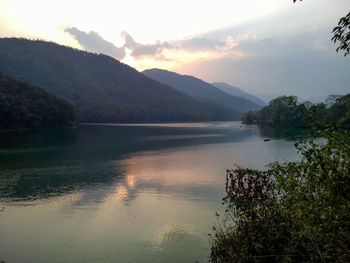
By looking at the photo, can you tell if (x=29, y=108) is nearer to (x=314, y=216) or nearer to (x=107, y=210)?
(x=107, y=210)

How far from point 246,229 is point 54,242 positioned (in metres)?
10.6

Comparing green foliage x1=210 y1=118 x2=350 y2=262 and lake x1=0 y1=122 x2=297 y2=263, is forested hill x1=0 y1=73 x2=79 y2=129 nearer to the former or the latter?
lake x1=0 y1=122 x2=297 y2=263

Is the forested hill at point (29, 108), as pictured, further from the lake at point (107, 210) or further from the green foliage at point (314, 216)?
the green foliage at point (314, 216)

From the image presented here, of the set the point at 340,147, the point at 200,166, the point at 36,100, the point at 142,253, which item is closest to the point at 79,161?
the point at 200,166

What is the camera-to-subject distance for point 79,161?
38219 millimetres

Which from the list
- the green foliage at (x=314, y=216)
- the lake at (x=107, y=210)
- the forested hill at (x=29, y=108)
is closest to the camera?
the green foliage at (x=314, y=216)

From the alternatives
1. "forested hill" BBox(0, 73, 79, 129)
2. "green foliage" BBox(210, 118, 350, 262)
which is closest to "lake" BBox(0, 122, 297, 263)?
"green foliage" BBox(210, 118, 350, 262)

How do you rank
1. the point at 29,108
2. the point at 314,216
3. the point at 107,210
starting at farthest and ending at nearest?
the point at 29,108
the point at 107,210
the point at 314,216

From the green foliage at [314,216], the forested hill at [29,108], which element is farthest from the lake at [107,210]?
the forested hill at [29,108]

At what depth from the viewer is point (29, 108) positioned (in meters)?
100

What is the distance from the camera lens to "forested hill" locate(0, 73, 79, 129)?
3474 inches

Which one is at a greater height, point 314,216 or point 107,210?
point 314,216

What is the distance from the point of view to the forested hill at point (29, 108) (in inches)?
3474

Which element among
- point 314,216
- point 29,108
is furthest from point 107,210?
point 29,108
